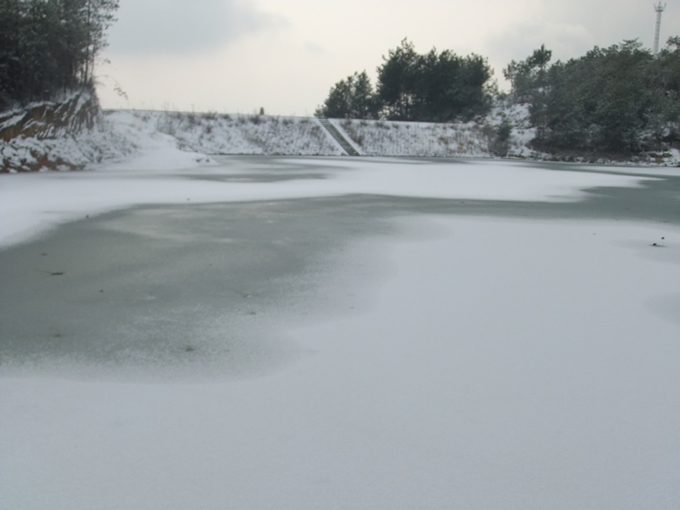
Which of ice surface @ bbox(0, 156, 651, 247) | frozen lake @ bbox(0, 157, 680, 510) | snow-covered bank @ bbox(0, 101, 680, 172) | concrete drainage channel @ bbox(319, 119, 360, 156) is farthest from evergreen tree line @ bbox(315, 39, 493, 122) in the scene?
frozen lake @ bbox(0, 157, 680, 510)

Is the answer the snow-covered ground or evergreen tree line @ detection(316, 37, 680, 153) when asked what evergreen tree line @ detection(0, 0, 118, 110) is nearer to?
the snow-covered ground

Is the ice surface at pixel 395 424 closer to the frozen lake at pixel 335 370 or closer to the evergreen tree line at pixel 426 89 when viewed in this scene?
the frozen lake at pixel 335 370

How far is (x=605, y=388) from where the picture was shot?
192 centimetres

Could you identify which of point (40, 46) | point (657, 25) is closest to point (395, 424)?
point (40, 46)

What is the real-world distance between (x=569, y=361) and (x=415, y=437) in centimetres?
84

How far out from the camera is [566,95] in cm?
2339

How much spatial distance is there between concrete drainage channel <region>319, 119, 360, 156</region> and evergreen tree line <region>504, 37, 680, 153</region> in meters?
7.74

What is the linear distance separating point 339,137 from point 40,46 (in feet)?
47.5

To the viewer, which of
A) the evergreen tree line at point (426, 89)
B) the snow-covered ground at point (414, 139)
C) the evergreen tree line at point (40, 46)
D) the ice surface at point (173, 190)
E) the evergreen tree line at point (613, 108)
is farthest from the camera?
the evergreen tree line at point (426, 89)

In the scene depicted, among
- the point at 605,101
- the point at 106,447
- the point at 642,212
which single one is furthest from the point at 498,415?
the point at 605,101

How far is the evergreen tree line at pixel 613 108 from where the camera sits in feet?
71.0

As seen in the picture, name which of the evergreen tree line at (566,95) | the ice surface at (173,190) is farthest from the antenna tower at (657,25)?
the ice surface at (173,190)

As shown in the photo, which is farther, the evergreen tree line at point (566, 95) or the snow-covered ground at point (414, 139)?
the snow-covered ground at point (414, 139)

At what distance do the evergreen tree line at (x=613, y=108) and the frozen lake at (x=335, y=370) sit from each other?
64.4 ft
